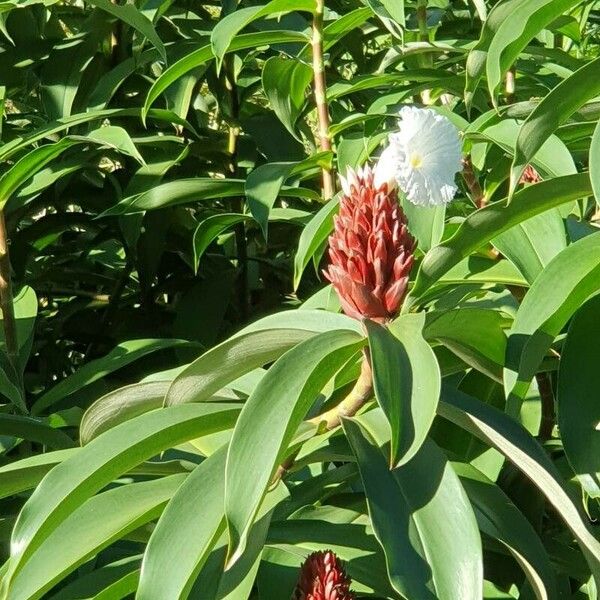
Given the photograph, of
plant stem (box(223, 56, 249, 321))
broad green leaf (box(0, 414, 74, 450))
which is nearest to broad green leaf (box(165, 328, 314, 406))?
broad green leaf (box(0, 414, 74, 450))

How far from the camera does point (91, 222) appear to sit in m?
1.76

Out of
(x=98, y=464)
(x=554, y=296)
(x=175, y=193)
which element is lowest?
(x=98, y=464)

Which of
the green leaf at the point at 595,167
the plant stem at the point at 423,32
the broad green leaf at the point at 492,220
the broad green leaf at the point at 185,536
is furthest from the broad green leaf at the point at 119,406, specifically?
the plant stem at the point at 423,32

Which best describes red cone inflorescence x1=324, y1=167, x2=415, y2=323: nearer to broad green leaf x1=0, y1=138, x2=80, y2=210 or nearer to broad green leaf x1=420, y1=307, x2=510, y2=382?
broad green leaf x1=420, y1=307, x2=510, y2=382

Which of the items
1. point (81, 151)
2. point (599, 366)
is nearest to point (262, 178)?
point (81, 151)

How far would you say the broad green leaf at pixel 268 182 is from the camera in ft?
4.33

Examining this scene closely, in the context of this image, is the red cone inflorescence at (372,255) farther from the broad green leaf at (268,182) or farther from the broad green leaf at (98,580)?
the broad green leaf at (268,182)

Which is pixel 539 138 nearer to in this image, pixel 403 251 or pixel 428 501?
pixel 403 251

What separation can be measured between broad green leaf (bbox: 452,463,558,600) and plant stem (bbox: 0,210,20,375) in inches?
27.1

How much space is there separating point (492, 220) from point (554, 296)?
0.25ft

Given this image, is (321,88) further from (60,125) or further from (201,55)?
(60,125)

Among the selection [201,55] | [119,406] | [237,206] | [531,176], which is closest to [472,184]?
[531,176]

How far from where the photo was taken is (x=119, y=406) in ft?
3.11

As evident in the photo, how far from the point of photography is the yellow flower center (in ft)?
2.88
